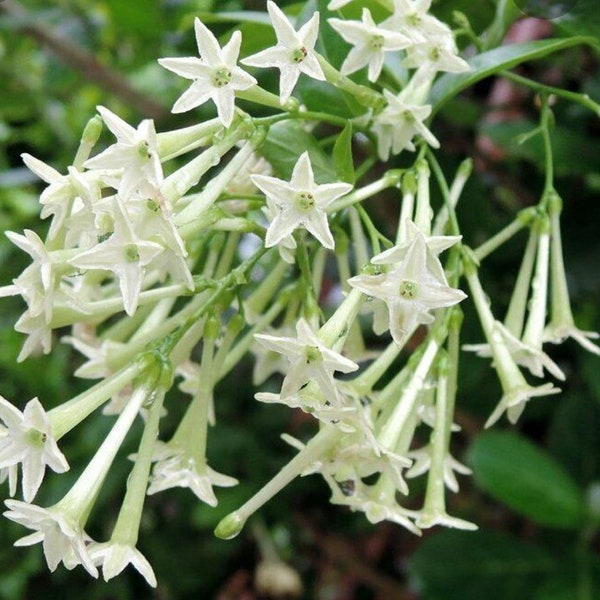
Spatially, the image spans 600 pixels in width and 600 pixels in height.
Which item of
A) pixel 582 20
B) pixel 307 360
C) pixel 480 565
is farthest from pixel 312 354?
pixel 480 565

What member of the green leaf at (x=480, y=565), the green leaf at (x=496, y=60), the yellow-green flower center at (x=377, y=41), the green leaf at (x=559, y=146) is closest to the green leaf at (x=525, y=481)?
the green leaf at (x=480, y=565)

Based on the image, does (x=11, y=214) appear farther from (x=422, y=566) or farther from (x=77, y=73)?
(x=422, y=566)

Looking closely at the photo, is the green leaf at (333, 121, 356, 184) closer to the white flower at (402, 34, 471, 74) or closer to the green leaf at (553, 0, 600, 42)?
the white flower at (402, 34, 471, 74)

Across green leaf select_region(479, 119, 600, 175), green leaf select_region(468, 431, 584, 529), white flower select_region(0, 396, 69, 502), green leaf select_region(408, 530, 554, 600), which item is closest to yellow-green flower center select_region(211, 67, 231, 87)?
white flower select_region(0, 396, 69, 502)

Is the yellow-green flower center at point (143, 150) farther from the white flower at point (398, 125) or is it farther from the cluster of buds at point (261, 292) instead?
the white flower at point (398, 125)

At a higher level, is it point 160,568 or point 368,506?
point 368,506

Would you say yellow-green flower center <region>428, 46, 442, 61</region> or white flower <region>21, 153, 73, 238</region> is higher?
yellow-green flower center <region>428, 46, 442, 61</region>

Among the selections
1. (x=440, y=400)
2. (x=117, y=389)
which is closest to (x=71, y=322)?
(x=117, y=389)
